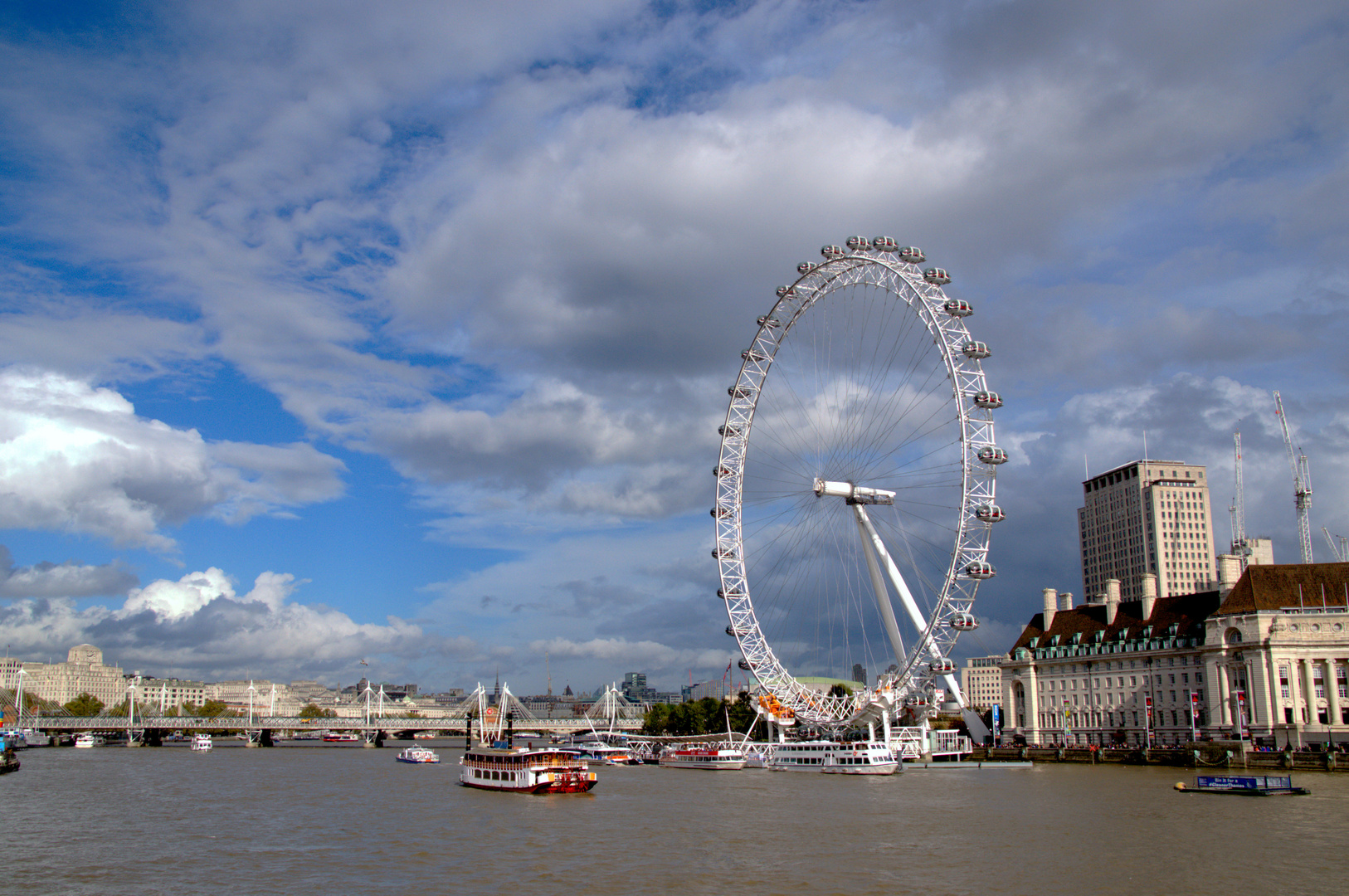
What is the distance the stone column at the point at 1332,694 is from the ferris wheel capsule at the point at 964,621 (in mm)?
36351

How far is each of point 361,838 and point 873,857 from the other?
23.8 meters

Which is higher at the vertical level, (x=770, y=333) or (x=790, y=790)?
(x=770, y=333)

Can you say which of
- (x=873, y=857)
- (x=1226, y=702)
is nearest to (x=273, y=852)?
(x=873, y=857)

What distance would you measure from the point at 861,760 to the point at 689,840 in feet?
157

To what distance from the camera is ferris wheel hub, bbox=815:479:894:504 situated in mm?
89750

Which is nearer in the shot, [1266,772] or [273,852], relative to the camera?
[273,852]

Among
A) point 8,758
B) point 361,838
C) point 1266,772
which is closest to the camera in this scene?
point 361,838

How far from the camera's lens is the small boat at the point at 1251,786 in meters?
64.0

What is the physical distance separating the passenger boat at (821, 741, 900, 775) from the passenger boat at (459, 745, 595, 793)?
26.7m

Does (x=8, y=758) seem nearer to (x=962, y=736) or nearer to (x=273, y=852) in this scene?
(x=273, y=852)

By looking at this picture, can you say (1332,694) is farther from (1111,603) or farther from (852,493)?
(852,493)

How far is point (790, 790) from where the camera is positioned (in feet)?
248

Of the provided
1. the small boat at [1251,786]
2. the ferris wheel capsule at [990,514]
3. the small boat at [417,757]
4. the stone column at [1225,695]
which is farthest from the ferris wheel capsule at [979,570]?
the small boat at [417,757]

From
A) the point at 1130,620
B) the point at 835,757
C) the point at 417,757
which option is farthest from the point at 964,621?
the point at 417,757
